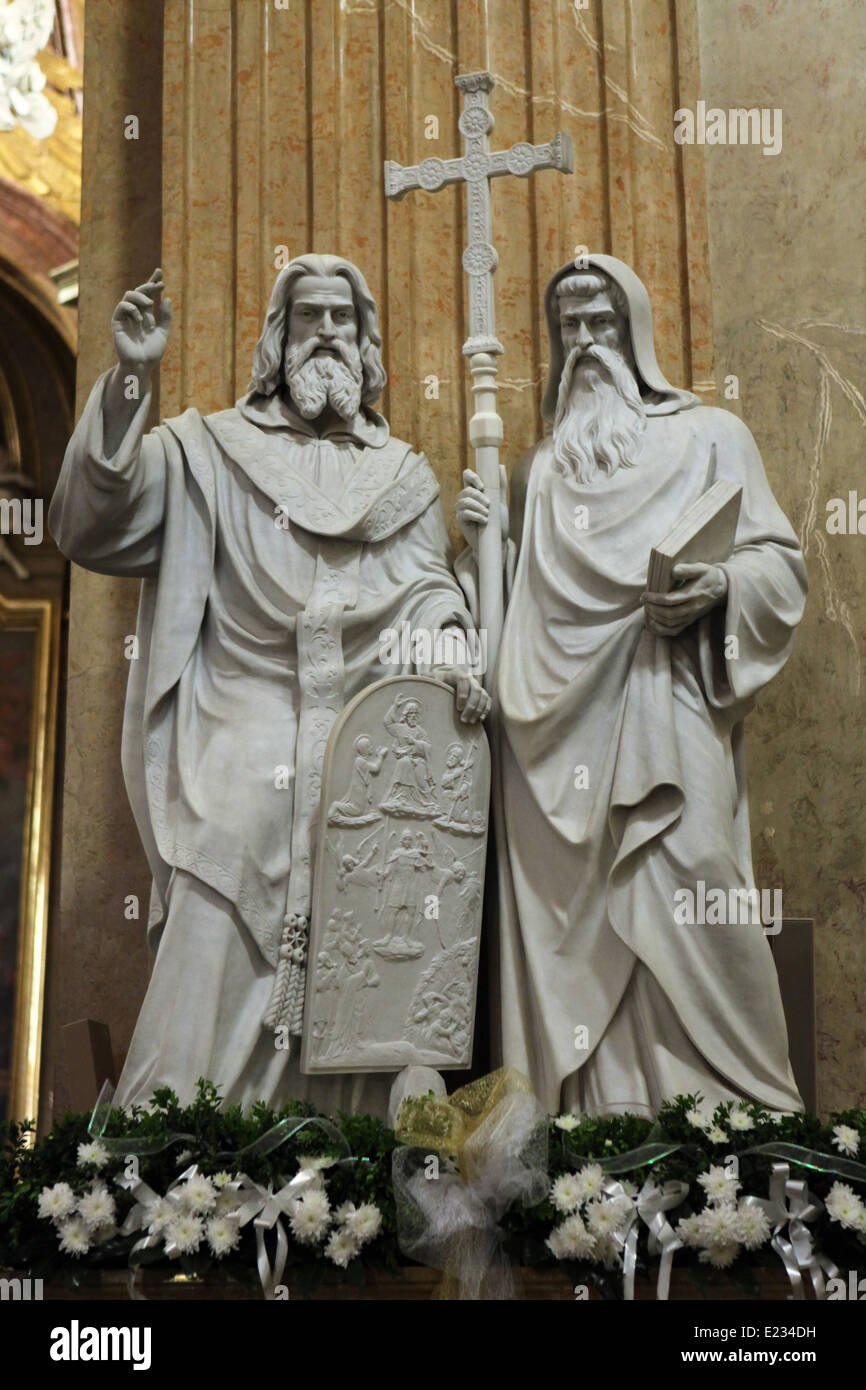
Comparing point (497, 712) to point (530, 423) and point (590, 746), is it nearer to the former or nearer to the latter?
point (590, 746)

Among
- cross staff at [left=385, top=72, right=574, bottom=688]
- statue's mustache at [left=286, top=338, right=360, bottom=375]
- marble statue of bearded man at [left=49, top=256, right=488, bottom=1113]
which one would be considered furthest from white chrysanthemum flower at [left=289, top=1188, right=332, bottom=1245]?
statue's mustache at [left=286, top=338, right=360, bottom=375]

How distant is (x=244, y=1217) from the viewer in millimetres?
3877

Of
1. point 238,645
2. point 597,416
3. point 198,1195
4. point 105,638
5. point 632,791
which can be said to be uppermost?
point 597,416

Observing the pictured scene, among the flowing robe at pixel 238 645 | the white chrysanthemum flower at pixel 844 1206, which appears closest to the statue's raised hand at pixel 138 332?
the flowing robe at pixel 238 645

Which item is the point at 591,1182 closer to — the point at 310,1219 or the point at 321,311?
the point at 310,1219

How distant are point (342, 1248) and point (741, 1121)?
0.86 meters

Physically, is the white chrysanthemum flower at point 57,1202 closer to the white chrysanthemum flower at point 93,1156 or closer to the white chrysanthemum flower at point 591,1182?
the white chrysanthemum flower at point 93,1156

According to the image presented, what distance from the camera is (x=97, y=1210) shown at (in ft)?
12.7

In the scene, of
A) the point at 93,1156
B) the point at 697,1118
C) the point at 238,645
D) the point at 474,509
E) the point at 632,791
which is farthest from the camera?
the point at 474,509

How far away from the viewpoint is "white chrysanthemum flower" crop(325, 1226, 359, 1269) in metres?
3.80

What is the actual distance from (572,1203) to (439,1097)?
40cm

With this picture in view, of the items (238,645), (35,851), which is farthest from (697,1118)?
(35,851)

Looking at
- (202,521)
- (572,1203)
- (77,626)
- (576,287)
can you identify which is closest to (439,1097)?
(572,1203)

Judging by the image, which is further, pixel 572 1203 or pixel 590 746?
pixel 590 746
